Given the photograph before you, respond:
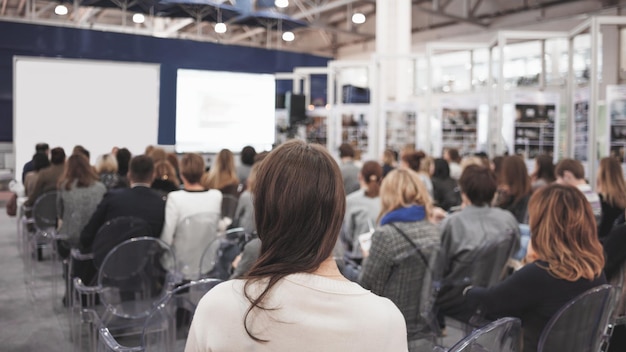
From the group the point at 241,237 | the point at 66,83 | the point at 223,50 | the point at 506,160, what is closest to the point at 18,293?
the point at 241,237

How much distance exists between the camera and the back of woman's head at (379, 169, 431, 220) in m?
3.30

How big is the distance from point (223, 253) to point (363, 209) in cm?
122

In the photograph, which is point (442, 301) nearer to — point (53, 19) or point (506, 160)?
point (506, 160)

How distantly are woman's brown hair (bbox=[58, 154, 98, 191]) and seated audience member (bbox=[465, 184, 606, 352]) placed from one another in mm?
3561

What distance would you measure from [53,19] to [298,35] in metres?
9.26

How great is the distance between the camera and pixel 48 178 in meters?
6.08

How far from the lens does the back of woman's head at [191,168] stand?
4.15 m

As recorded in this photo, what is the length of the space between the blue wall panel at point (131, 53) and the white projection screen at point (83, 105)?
2.01 feet

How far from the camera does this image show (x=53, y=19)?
20.0 metres

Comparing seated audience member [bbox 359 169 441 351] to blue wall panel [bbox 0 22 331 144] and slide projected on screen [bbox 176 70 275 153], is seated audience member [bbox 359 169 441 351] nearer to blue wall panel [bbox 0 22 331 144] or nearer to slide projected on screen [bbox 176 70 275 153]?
slide projected on screen [bbox 176 70 275 153]

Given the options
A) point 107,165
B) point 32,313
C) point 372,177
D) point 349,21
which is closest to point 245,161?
point 107,165

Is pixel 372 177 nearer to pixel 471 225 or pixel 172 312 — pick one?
pixel 471 225

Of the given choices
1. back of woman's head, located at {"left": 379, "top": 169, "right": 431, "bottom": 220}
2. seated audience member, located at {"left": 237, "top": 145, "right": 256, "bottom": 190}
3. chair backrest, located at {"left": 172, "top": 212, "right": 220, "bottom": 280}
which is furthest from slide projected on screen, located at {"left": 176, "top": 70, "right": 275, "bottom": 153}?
back of woman's head, located at {"left": 379, "top": 169, "right": 431, "bottom": 220}

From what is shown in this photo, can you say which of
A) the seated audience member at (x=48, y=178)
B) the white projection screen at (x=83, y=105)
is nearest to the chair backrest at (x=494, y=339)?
the seated audience member at (x=48, y=178)
